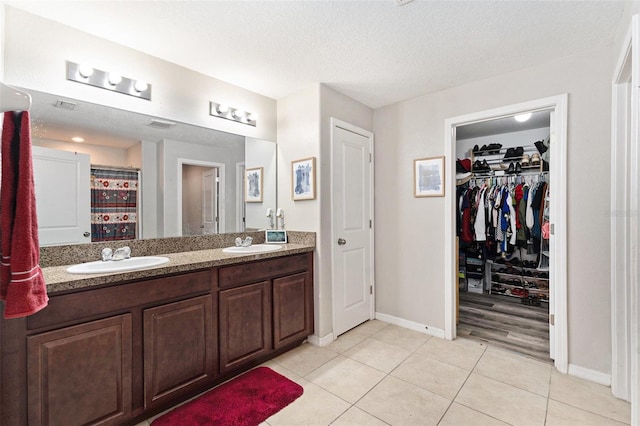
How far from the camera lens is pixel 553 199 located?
2.29 metres

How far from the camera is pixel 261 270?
7.54ft

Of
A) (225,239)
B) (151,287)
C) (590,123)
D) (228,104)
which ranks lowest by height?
(151,287)

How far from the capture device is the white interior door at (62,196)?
1.76 meters

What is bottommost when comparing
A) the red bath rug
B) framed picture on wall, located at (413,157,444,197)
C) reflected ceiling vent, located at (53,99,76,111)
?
the red bath rug

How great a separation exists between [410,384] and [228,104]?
9.02ft

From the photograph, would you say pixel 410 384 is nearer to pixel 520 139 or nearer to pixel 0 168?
pixel 0 168

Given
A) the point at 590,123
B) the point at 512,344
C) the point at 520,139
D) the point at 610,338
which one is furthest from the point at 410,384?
the point at 520,139

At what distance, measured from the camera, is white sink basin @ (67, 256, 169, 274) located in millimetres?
1619

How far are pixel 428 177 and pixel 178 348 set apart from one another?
8.40ft

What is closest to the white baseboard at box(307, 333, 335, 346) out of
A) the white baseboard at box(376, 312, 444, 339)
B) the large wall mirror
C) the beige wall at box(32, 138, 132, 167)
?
the white baseboard at box(376, 312, 444, 339)

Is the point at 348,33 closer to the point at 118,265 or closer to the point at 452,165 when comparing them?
the point at 452,165

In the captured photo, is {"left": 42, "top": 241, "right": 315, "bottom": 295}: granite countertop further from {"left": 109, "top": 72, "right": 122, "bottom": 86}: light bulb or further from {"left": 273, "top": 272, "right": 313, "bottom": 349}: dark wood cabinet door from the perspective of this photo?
{"left": 109, "top": 72, "right": 122, "bottom": 86}: light bulb

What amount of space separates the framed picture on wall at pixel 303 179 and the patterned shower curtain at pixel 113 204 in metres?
1.32

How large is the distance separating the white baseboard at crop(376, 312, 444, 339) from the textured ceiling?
239 cm
